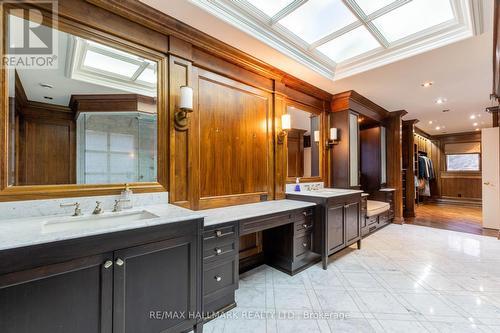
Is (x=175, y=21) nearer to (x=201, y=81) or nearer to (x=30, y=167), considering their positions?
(x=201, y=81)

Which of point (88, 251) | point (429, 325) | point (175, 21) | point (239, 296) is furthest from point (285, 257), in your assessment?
point (175, 21)

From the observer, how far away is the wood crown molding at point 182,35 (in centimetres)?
179

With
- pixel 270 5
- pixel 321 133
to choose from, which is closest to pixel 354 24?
pixel 270 5

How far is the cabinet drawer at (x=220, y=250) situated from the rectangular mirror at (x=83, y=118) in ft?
2.72

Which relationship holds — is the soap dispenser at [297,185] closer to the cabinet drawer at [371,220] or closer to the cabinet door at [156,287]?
the cabinet drawer at [371,220]

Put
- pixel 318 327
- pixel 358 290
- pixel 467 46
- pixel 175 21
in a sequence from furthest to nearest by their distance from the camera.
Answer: pixel 467 46, pixel 358 290, pixel 175 21, pixel 318 327

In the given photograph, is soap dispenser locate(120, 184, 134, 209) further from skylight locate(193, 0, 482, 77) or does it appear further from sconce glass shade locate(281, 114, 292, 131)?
sconce glass shade locate(281, 114, 292, 131)

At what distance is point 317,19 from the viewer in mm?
2217

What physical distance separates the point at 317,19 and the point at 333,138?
2007 mm

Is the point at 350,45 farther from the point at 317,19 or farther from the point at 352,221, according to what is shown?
the point at 352,221

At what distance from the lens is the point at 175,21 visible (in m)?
2.00

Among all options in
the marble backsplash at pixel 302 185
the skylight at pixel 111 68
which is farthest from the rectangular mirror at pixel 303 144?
the skylight at pixel 111 68

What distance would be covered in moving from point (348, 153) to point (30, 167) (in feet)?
12.8

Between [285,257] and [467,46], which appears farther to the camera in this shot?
[285,257]
